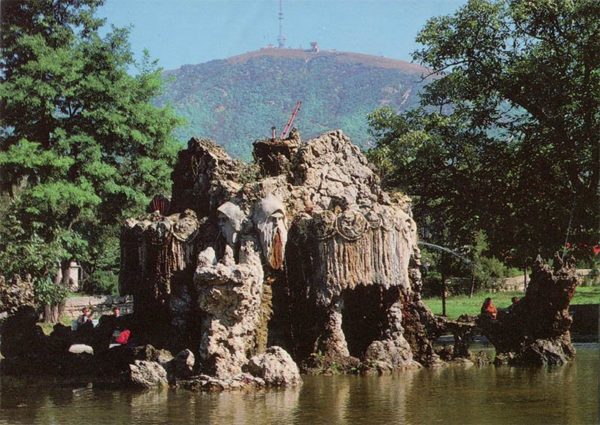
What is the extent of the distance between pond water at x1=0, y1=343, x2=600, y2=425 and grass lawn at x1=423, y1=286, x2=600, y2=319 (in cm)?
2265

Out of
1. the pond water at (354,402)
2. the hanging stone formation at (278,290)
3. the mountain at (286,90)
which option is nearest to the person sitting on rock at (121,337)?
the hanging stone formation at (278,290)

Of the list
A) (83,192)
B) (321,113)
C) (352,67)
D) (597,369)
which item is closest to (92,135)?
(83,192)

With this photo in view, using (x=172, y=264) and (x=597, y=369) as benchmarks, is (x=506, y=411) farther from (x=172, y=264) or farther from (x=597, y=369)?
(x=172, y=264)

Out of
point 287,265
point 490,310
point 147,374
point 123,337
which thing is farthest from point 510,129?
point 147,374

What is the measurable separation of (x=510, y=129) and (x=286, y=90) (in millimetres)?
78562

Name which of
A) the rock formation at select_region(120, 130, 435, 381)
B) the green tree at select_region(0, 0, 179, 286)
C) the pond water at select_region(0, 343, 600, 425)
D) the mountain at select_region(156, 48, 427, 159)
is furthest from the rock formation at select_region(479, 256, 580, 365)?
the mountain at select_region(156, 48, 427, 159)

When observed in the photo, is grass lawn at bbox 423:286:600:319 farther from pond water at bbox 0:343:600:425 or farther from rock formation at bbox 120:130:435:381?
pond water at bbox 0:343:600:425

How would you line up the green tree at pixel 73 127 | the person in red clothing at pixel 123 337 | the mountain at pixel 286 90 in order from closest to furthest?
1. the person in red clothing at pixel 123 337
2. the green tree at pixel 73 127
3. the mountain at pixel 286 90

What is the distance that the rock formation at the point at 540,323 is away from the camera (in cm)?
2361

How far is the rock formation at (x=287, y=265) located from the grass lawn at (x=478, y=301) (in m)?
19.6

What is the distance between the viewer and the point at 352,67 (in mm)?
119438

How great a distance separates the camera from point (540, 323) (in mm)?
24125

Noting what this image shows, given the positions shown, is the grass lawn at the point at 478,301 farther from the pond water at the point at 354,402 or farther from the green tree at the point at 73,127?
the pond water at the point at 354,402

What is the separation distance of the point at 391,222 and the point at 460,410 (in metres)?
7.07
